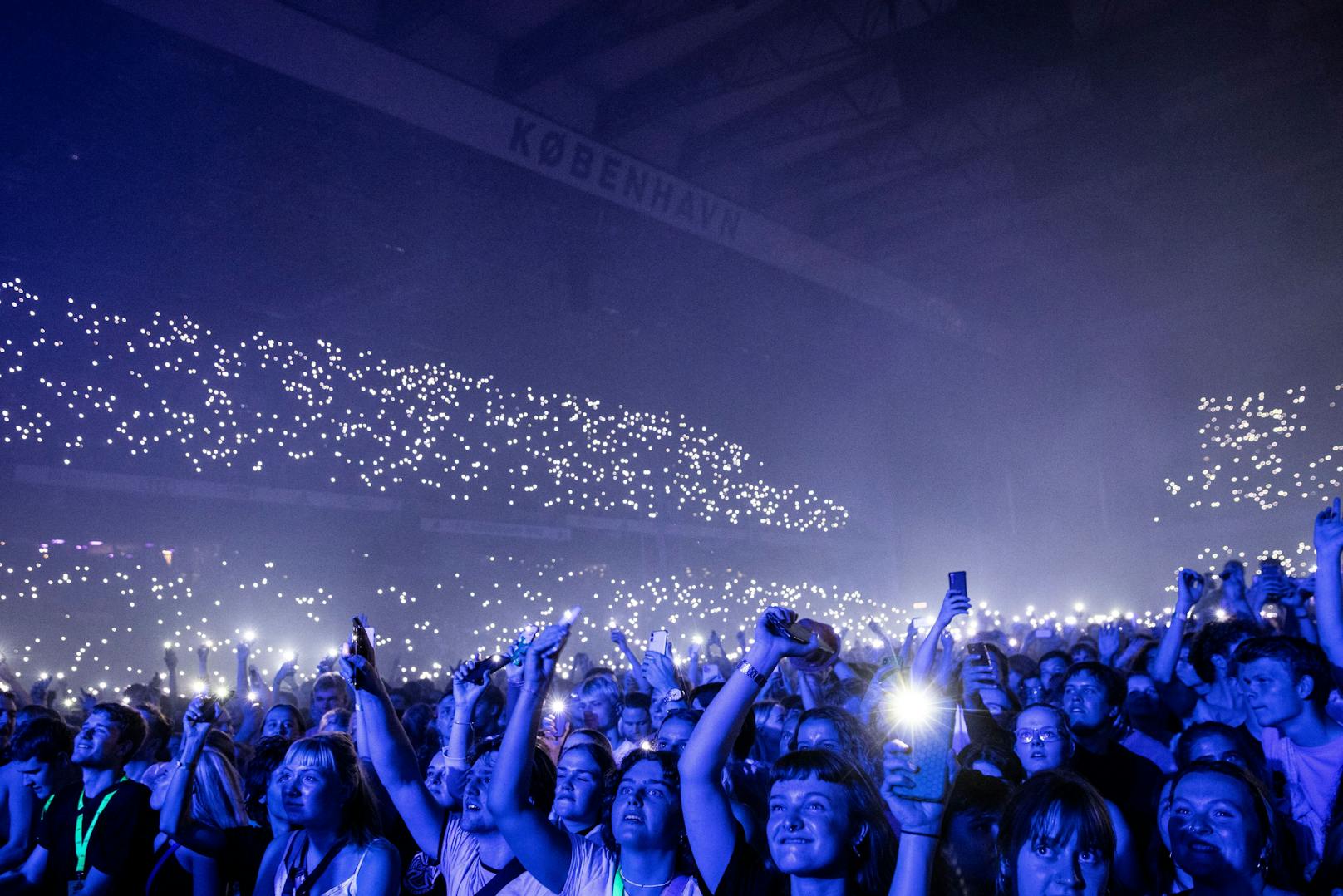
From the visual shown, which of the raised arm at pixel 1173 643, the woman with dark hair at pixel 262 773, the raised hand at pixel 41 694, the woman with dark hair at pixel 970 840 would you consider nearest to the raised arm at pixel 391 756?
the woman with dark hair at pixel 262 773

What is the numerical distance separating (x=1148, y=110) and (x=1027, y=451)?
12.8 meters

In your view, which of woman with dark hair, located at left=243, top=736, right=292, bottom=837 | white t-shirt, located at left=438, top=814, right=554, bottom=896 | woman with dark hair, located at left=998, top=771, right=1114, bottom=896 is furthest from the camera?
woman with dark hair, located at left=243, top=736, right=292, bottom=837

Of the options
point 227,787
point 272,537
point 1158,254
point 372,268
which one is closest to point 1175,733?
point 227,787

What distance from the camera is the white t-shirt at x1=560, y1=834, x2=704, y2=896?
103 inches

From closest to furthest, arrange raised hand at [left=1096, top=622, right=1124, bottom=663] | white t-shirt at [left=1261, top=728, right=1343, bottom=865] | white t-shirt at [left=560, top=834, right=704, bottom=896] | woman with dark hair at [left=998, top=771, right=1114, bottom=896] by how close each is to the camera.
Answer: woman with dark hair at [left=998, top=771, right=1114, bottom=896] < white t-shirt at [left=560, top=834, right=704, bottom=896] < white t-shirt at [left=1261, top=728, right=1343, bottom=865] < raised hand at [left=1096, top=622, right=1124, bottom=663]

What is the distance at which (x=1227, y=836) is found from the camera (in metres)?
2.36

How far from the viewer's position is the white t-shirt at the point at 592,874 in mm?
2621

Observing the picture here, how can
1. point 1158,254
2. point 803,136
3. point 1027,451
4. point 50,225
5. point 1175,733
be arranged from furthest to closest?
point 1027,451
point 1158,254
point 803,136
point 50,225
point 1175,733

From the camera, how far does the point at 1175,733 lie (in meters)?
4.83

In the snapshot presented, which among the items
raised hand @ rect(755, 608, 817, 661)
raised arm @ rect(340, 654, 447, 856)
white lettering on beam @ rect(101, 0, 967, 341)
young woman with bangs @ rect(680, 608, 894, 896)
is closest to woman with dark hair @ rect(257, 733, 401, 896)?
raised arm @ rect(340, 654, 447, 856)

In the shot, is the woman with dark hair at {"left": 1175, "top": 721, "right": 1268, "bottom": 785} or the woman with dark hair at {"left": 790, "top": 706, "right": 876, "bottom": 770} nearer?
the woman with dark hair at {"left": 1175, "top": 721, "right": 1268, "bottom": 785}

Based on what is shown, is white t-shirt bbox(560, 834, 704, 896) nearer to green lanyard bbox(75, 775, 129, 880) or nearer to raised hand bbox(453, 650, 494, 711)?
raised hand bbox(453, 650, 494, 711)

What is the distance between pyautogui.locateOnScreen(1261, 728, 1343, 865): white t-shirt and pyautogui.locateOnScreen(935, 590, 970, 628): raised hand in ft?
3.97

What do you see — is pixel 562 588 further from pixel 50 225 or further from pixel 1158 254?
pixel 1158 254
